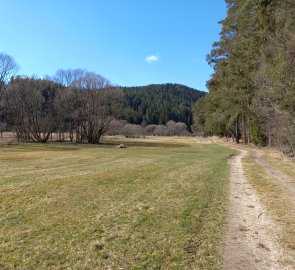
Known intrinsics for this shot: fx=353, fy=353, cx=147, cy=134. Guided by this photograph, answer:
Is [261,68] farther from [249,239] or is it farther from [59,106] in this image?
[59,106]

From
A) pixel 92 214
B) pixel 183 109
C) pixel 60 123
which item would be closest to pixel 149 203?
pixel 92 214

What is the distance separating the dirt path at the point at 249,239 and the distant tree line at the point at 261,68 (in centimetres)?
1186

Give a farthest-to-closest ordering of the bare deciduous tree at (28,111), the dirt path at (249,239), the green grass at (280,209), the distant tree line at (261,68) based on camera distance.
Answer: the bare deciduous tree at (28,111)
the distant tree line at (261,68)
the green grass at (280,209)
the dirt path at (249,239)

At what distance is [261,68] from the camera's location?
26438 mm

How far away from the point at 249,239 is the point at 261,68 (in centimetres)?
2203

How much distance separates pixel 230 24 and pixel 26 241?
41.1m

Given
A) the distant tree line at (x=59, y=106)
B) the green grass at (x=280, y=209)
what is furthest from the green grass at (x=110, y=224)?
the distant tree line at (x=59, y=106)

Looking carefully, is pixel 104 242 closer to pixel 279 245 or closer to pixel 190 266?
pixel 190 266

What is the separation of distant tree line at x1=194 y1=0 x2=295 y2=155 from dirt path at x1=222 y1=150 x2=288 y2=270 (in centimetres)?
1186

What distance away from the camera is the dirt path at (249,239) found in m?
5.43

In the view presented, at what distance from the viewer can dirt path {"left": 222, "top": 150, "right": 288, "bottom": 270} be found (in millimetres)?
5434

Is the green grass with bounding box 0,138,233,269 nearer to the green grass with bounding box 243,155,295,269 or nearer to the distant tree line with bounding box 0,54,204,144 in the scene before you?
the green grass with bounding box 243,155,295,269

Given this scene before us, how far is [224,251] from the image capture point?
5934 millimetres

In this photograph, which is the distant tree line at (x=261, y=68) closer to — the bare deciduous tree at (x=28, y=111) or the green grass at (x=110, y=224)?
the green grass at (x=110, y=224)
